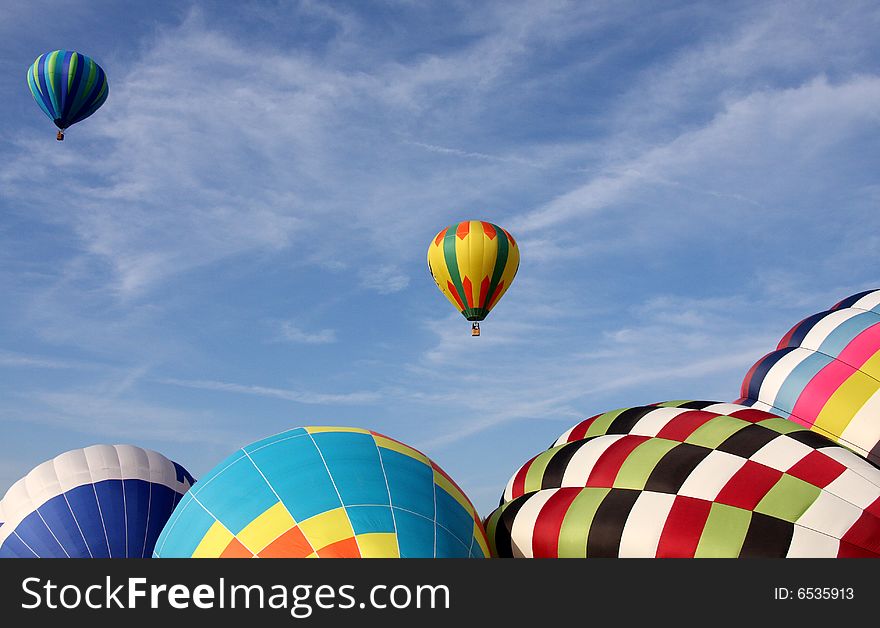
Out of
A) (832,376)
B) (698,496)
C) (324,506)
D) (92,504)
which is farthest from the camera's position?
(92,504)

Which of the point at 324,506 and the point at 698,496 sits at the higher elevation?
the point at 698,496

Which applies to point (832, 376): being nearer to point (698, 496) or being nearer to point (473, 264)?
point (698, 496)

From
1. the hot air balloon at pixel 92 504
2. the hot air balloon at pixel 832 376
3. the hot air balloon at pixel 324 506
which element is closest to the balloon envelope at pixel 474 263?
the hot air balloon at pixel 92 504

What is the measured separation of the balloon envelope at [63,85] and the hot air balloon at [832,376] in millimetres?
23075

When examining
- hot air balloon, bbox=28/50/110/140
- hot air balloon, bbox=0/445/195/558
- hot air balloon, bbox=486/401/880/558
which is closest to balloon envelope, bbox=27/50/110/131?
hot air balloon, bbox=28/50/110/140

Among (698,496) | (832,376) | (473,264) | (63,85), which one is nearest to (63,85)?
(63,85)

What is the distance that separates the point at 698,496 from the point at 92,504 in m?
9.51

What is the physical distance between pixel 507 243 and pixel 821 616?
57.6ft

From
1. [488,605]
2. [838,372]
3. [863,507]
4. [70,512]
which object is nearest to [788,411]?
[838,372]

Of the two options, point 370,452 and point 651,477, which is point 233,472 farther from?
point 651,477

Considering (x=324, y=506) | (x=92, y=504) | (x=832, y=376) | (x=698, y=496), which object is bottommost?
(x=324, y=506)

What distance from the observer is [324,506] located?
6.58m

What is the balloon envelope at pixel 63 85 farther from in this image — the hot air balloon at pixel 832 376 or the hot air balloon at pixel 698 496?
the hot air balloon at pixel 698 496

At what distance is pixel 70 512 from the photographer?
1350 cm
